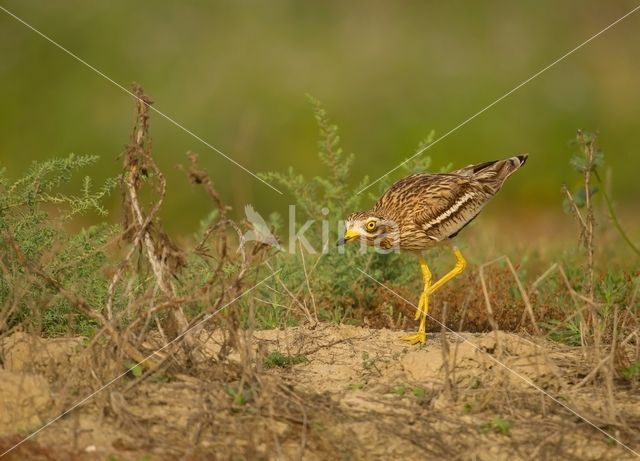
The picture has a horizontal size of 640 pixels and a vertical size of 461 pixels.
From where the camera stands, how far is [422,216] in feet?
23.2

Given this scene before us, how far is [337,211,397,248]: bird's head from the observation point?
7004 millimetres

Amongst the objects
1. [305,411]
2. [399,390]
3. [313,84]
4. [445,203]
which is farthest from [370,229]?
[313,84]

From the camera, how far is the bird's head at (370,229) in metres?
7.00

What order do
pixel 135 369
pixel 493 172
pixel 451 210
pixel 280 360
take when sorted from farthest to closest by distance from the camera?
pixel 493 172 → pixel 451 210 → pixel 280 360 → pixel 135 369

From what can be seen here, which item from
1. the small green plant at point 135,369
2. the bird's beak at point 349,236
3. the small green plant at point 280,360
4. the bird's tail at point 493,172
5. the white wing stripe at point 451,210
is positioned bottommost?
the small green plant at point 135,369

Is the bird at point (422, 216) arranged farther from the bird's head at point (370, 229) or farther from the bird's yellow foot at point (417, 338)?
the bird's yellow foot at point (417, 338)

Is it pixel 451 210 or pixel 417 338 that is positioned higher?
pixel 451 210

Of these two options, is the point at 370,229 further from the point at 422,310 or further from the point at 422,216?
the point at 422,310

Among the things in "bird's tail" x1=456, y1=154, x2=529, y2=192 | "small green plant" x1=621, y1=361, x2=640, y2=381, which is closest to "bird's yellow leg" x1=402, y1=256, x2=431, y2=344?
"bird's tail" x1=456, y1=154, x2=529, y2=192

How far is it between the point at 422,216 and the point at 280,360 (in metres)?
1.55

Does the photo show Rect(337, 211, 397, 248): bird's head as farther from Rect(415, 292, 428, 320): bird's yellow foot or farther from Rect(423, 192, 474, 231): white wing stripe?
Rect(415, 292, 428, 320): bird's yellow foot

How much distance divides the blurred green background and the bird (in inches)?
142

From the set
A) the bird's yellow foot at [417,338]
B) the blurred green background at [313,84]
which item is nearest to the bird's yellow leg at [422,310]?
the bird's yellow foot at [417,338]

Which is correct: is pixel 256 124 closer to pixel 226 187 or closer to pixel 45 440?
pixel 226 187
